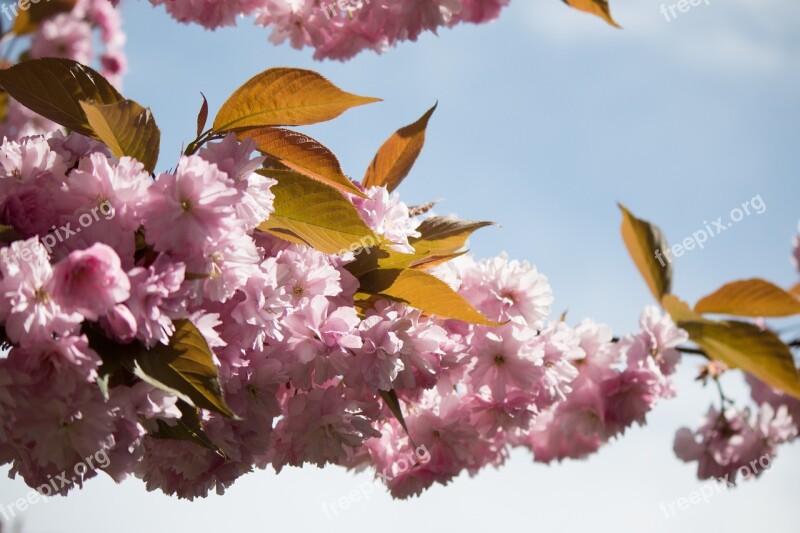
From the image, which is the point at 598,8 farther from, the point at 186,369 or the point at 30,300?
the point at 30,300

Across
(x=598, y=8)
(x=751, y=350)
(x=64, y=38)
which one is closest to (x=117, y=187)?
(x=598, y=8)

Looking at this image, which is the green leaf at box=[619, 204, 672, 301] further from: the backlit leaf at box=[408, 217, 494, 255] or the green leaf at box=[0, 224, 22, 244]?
the green leaf at box=[0, 224, 22, 244]

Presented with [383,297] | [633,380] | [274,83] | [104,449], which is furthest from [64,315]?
[633,380]

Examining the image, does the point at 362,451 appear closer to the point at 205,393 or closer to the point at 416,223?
the point at 416,223

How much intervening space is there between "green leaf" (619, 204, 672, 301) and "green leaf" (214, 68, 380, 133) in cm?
72

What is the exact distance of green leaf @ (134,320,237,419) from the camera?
98 centimetres

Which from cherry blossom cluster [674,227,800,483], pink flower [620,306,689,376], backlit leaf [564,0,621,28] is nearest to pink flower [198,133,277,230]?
backlit leaf [564,0,621,28]

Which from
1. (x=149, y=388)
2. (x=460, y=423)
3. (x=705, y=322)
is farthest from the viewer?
(x=460, y=423)

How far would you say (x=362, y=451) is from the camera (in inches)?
70.8

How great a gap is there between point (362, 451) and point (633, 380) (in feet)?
2.27

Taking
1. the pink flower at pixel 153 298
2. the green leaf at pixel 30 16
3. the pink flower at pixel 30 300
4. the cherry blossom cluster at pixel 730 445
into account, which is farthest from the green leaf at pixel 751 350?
the green leaf at pixel 30 16

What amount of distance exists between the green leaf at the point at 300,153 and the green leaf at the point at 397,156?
0.27 meters

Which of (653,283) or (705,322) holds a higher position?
(653,283)

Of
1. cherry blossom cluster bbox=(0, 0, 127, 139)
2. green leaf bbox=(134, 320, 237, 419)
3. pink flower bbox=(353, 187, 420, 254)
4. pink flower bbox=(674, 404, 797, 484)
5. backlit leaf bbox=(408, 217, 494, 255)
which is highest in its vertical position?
cherry blossom cluster bbox=(0, 0, 127, 139)
